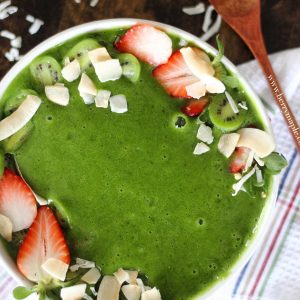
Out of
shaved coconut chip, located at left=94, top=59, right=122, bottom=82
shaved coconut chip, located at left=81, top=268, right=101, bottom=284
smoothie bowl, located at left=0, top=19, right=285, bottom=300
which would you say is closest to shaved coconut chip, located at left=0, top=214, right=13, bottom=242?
smoothie bowl, located at left=0, top=19, right=285, bottom=300

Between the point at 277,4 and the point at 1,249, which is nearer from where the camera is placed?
the point at 1,249

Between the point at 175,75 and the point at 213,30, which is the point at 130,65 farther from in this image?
the point at 213,30

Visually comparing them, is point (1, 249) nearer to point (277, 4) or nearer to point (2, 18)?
point (2, 18)

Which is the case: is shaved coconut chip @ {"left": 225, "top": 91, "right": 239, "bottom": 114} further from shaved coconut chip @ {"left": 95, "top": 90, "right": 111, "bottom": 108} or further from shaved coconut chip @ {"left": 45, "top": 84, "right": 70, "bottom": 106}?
shaved coconut chip @ {"left": 45, "top": 84, "right": 70, "bottom": 106}

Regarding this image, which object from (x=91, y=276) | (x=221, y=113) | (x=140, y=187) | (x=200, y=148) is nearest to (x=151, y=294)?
(x=91, y=276)

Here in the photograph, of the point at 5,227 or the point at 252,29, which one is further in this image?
the point at 252,29

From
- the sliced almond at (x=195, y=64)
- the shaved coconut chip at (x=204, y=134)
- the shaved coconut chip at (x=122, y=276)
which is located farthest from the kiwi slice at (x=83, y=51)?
the shaved coconut chip at (x=122, y=276)

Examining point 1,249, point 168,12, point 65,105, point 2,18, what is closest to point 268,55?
point 168,12
